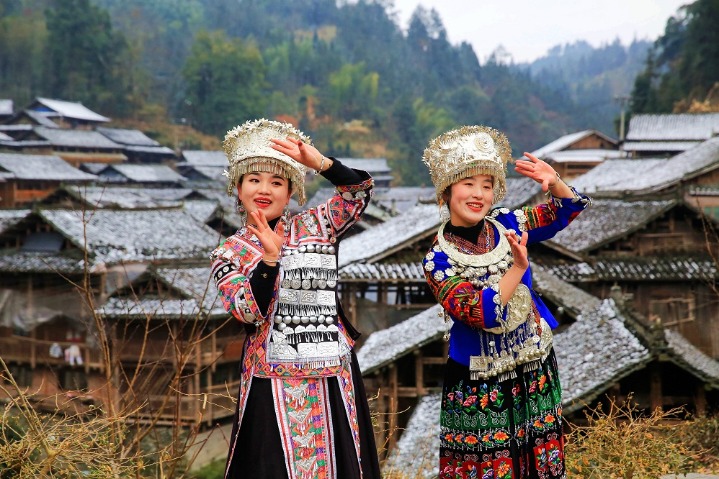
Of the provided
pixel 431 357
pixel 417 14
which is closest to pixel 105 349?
pixel 431 357

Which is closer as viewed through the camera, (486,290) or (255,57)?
(486,290)

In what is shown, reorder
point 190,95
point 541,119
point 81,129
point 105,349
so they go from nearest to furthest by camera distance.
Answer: point 105,349
point 81,129
point 190,95
point 541,119

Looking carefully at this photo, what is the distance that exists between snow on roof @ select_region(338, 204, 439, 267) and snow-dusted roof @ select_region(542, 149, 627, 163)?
92.6ft

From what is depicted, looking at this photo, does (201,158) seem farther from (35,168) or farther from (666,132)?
(666,132)

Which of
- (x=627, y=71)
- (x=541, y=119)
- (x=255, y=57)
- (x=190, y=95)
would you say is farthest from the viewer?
(x=627, y=71)

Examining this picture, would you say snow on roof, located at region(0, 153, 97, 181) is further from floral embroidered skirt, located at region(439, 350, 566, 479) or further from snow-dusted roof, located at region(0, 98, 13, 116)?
floral embroidered skirt, located at region(439, 350, 566, 479)

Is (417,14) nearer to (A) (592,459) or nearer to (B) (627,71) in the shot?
(B) (627,71)

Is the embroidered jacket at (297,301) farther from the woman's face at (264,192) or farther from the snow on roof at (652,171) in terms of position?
the snow on roof at (652,171)

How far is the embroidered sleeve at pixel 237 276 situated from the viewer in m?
3.70

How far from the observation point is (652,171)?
94.0 ft

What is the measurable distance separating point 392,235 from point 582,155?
3294cm

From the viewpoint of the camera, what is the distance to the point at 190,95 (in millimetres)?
76000

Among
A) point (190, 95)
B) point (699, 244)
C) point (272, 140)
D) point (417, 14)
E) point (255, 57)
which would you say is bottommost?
point (272, 140)

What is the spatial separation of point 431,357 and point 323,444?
9716mm
